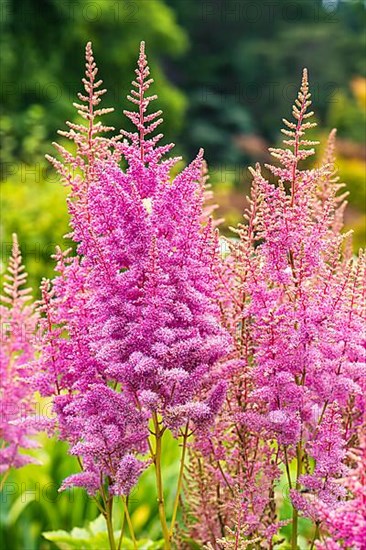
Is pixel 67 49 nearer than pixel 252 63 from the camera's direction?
Yes

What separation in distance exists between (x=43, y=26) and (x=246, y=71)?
12.0 m

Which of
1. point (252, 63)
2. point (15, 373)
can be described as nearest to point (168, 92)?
point (252, 63)

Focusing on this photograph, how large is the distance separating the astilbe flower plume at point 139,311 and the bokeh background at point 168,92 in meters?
1.97

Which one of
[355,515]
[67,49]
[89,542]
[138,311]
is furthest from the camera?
[67,49]

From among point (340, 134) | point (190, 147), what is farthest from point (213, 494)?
point (190, 147)

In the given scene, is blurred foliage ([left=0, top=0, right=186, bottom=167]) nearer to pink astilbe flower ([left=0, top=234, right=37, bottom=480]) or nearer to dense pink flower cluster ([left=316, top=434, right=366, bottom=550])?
pink astilbe flower ([left=0, top=234, right=37, bottom=480])

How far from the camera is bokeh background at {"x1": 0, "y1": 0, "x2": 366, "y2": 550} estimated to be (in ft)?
14.7

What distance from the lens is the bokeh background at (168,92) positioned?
447 centimetres

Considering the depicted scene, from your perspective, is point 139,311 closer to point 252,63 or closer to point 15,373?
point 15,373

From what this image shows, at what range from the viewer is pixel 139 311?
2.15 m

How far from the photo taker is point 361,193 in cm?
1243

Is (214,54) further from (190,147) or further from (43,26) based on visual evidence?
(43,26)

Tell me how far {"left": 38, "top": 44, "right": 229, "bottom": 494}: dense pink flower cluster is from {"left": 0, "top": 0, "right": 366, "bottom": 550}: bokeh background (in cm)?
197

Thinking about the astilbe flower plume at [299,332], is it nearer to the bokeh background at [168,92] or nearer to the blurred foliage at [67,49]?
the bokeh background at [168,92]
